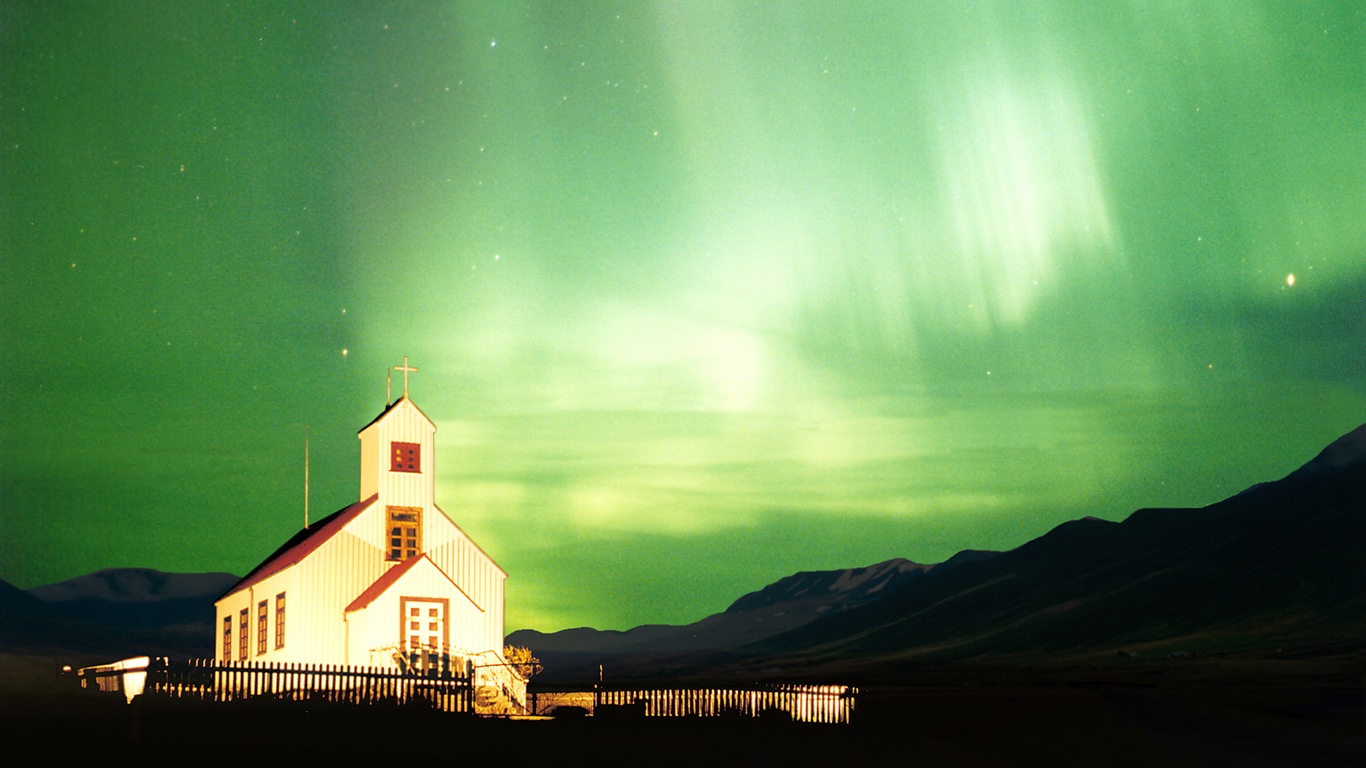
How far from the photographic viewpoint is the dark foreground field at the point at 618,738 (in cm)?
2445

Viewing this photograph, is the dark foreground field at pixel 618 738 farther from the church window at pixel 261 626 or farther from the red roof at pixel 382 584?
the church window at pixel 261 626

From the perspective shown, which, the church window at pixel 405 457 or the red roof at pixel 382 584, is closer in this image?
the red roof at pixel 382 584

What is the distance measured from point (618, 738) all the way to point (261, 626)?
19.0 meters

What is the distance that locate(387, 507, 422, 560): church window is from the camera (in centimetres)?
4359

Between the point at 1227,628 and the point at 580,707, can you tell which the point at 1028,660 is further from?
the point at 580,707

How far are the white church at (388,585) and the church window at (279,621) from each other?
3cm

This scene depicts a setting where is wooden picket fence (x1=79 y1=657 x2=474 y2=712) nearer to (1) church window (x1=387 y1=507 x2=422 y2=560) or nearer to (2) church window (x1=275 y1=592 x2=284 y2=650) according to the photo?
(2) church window (x1=275 y1=592 x2=284 y2=650)

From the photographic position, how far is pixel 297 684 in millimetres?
33875

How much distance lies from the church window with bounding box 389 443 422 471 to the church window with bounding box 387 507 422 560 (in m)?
1.34

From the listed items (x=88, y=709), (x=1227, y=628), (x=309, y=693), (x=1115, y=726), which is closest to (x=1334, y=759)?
(x=1115, y=726)

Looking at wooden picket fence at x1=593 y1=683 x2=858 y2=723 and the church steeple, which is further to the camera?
the church steeple

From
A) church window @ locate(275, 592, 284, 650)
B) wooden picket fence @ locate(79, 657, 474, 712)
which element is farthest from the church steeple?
wooden picket fence @ locate(79, 657, 474, 712)

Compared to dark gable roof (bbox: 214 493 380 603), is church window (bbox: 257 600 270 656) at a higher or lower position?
lower

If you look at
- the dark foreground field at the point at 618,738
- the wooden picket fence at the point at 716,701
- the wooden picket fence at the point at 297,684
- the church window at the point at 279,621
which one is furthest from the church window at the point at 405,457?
the dark foreground field at the point at 618,738
